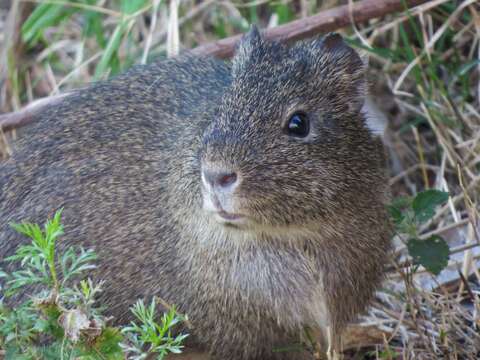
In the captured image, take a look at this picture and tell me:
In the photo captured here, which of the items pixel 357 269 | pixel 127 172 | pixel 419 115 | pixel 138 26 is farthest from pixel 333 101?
pixel 138 26

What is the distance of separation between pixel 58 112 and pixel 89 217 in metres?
0.64

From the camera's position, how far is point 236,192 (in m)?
3.13

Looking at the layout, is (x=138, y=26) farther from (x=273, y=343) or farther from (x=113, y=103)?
(x=273, y=343)

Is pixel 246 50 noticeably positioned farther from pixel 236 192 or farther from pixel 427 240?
pixel 427 240

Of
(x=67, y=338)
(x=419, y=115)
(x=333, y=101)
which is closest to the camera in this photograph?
(x=67, y=338)

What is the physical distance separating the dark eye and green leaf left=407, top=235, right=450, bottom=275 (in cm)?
82

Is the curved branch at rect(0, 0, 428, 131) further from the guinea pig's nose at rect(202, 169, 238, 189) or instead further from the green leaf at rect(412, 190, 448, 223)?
the guinea pig's nose at rect(202, 169, 238, 189)

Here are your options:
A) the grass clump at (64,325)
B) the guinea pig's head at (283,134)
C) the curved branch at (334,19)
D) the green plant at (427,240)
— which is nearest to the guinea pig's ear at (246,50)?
the guinea pig's head at (283,134)

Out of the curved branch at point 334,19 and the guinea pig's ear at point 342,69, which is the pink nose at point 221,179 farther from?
the curved branch at point 334,19

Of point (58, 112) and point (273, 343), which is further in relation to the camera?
point (58, 112)

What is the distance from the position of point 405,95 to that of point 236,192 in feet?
7.49

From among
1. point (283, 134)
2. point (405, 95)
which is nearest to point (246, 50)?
point (283, 134)

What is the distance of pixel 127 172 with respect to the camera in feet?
13.2

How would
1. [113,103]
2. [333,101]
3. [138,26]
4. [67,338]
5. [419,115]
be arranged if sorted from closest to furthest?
[67,338]
[333,101]
[113,103]
[419,115]
[138,26]
